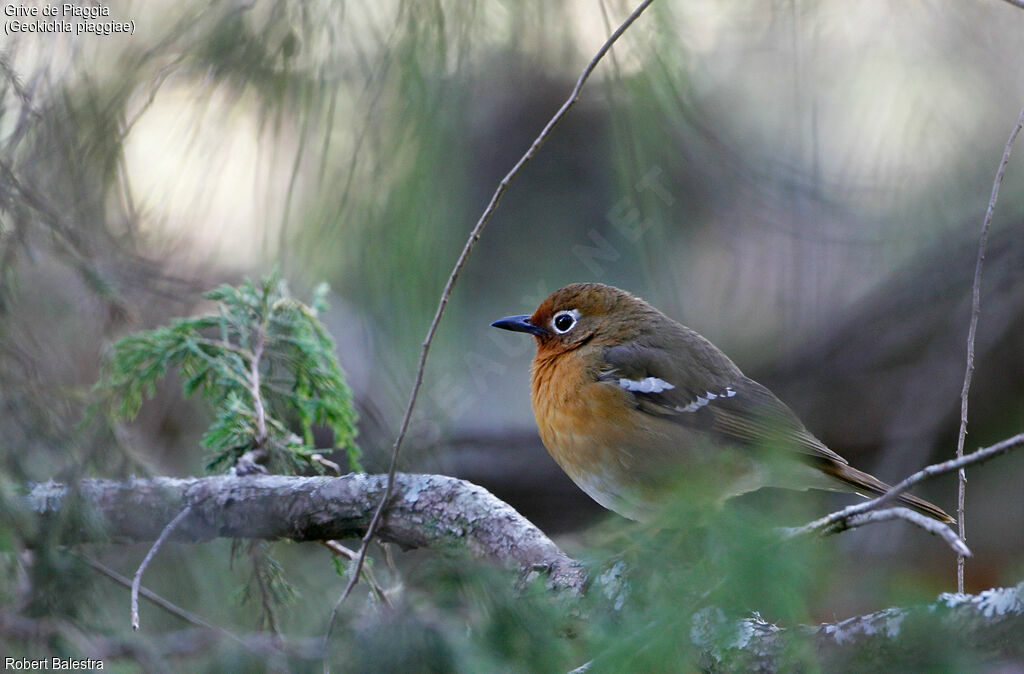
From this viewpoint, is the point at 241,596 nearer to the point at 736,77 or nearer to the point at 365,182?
the point at 365,182

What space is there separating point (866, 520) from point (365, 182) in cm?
162

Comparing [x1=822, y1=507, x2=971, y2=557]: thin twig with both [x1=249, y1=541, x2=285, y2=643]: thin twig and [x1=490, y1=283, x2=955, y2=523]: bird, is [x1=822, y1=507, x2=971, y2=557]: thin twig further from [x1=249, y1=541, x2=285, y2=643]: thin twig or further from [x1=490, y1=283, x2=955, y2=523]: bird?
[x1=249, y1=541, x2=285, y2=643]: thin twig

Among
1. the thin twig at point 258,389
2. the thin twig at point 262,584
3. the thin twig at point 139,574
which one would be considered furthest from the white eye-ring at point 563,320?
the thin twig at point 139,574

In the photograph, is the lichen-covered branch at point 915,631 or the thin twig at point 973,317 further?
the thin twig at point 973,317

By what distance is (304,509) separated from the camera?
9.66 feet

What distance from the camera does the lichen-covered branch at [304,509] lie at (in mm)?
2848

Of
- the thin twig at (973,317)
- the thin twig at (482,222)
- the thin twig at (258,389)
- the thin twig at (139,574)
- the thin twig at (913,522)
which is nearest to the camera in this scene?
the thin twig at (913,522)

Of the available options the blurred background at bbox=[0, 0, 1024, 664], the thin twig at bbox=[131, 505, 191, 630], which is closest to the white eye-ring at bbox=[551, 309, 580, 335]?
the blurred background at bbox=[0, 0, 1024, 664]

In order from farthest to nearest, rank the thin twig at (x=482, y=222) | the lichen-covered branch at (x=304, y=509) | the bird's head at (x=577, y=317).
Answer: the bird's head at (x=577, y=317), the lichen-covered branch at (x=304, y=509), the thin twig at (x=482, y=222)

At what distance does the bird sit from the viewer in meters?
3.17

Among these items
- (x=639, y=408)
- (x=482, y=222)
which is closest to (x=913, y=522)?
(x=482, y=222)

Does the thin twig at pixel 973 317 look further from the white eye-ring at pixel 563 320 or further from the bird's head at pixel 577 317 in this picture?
the white eye-ring at pixel 563 320

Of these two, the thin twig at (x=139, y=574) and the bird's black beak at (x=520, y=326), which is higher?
the bird's black beak at (x=520, y=326)

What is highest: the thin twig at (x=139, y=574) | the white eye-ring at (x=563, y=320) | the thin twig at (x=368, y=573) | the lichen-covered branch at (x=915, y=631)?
the white eye-ring at (x=563, y=320)
